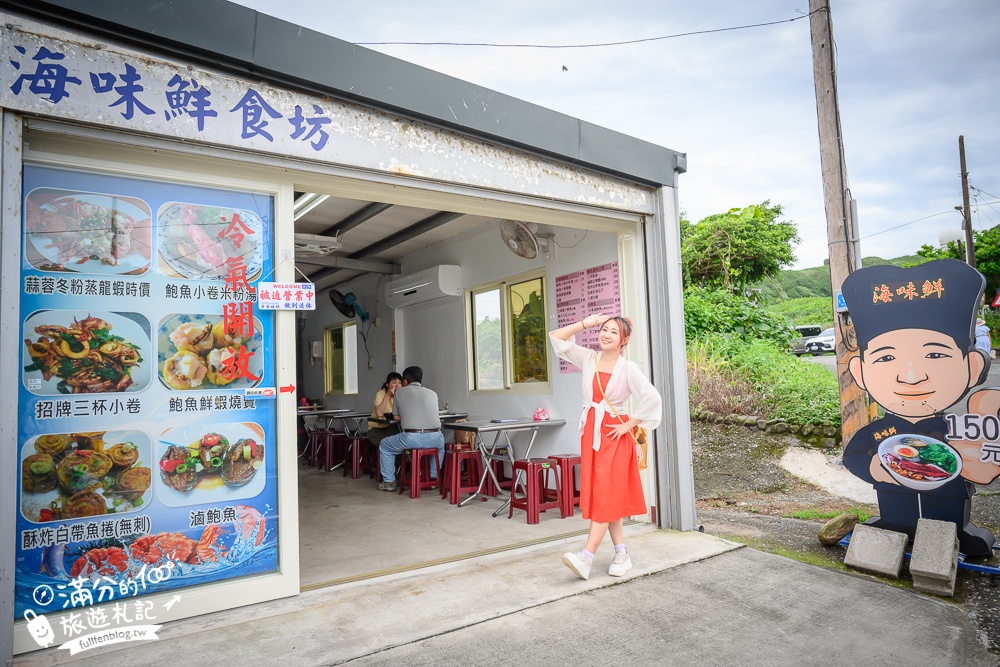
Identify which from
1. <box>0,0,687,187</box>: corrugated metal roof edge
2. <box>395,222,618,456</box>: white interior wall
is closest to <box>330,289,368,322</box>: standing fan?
<box>395,222,618,456</box>: white interior wall

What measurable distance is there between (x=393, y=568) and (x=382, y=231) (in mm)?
4310

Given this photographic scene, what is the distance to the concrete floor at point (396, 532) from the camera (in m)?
3.69

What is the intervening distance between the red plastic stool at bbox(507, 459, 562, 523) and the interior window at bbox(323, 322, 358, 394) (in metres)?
5.54

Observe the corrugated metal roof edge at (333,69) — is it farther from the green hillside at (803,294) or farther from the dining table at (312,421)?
the green hillside at (803,294)

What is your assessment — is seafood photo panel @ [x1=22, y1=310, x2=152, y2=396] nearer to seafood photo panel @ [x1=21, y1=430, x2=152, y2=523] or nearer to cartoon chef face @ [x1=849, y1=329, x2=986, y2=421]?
seafood photo panel @ [x1=21, y1=430, x2=152, y2=523]

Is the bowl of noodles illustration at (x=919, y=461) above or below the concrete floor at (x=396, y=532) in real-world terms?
above

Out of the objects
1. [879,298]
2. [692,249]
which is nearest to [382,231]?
[879,298]

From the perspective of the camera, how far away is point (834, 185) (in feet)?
17.0

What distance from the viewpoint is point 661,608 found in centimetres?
295

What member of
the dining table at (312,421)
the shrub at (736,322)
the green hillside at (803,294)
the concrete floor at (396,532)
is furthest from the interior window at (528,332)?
the green hillside at (803,294)

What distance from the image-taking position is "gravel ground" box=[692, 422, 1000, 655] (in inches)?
124

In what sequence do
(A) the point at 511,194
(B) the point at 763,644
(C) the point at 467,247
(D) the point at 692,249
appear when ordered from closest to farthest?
(B) the point at 763,644 < (A) the point at 511,194 < (C) the point at 467,247 < (D) the point at 692,249

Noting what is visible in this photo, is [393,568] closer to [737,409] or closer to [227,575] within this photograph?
[227,575]

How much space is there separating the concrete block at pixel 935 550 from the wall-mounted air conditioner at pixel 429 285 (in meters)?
4.82
